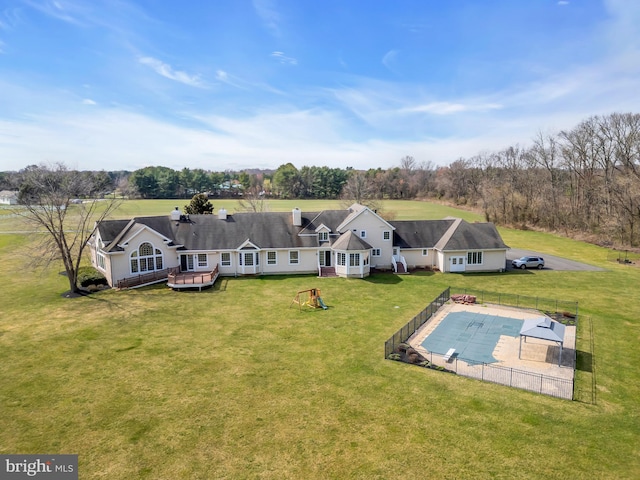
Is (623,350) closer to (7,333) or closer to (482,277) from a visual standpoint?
(482,277)

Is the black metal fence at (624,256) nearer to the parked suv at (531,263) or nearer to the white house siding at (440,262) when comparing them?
the parked suv at (531,263)

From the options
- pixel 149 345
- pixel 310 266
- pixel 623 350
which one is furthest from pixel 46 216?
pixel 623 350

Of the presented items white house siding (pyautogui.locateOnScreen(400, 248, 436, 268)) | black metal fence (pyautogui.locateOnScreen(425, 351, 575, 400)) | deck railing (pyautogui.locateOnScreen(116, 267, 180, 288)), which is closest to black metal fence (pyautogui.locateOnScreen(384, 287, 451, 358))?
black metal fence (pyautogui.locateOnScreen(425, 351, 575, 400))

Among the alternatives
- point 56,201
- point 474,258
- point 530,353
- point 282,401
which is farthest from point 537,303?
point 56,201

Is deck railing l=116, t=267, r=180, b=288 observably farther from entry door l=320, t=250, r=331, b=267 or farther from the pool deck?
the pool deck

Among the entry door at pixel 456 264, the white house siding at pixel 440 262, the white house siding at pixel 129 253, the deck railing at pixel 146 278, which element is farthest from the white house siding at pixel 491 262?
the white house siding at pixel 129 253

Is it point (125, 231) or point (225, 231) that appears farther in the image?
point (225, 231)
